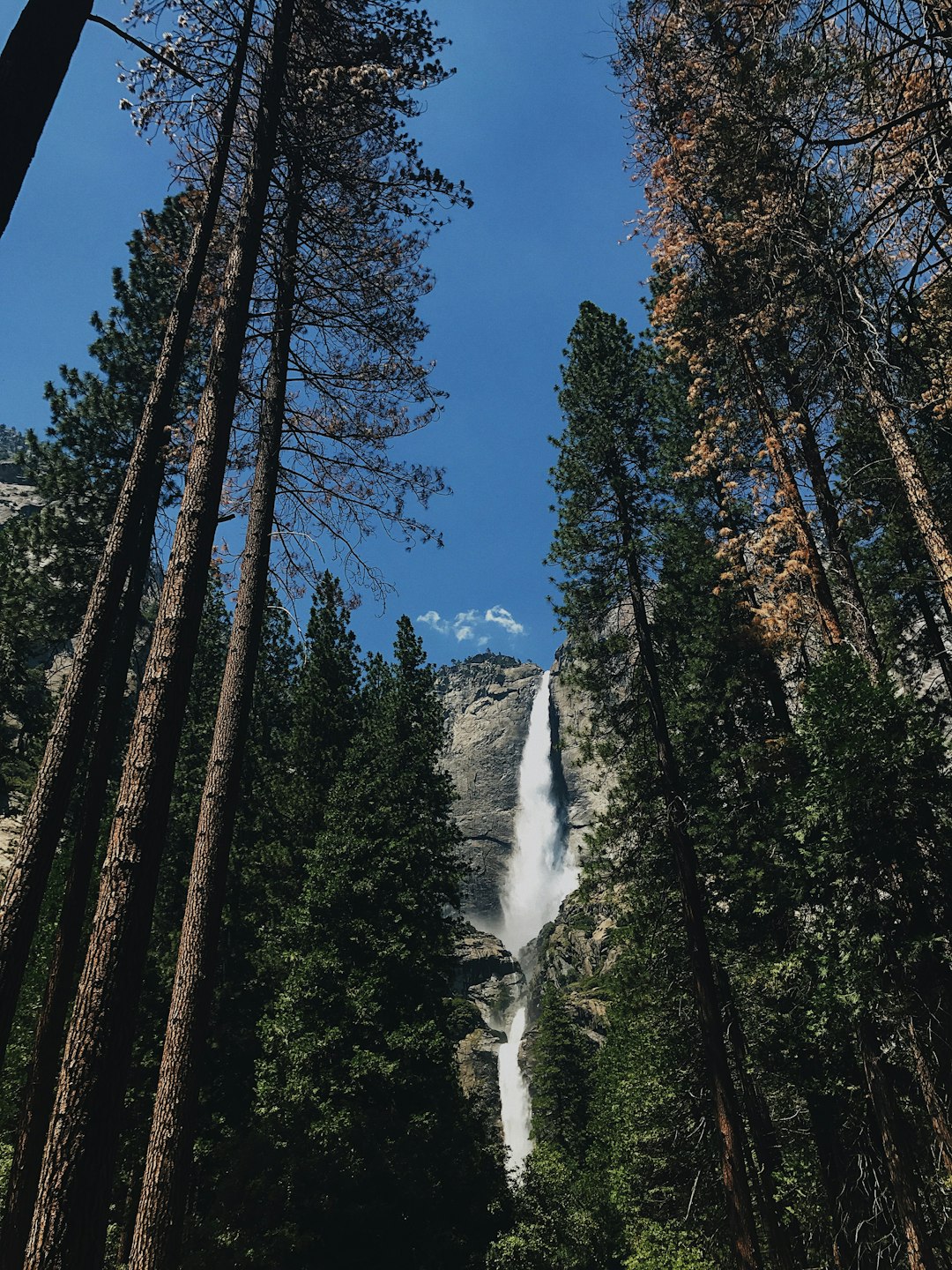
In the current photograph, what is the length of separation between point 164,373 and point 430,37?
4398mm

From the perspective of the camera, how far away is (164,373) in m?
6.89

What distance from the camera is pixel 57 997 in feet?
26.9

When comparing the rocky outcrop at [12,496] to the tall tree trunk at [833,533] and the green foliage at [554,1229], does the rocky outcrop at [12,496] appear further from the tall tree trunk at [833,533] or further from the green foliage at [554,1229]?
the tall tree trunk at [833,533]

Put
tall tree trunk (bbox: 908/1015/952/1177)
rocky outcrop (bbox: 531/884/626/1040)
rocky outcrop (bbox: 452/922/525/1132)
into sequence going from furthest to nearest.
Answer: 1. rocky outcrop (bbox: 452/922/525/1132)
2. rocky outcrop (bbox: 531/884/626/1040)
3. tall tree trunk (bbox: 908/1015/952/1177)

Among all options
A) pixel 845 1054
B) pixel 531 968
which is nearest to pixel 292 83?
pixel 845 1054

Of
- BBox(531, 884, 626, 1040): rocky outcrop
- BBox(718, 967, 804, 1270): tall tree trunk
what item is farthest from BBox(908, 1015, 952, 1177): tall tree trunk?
BBox(531, 884, 626, 1040): rocky outcrop

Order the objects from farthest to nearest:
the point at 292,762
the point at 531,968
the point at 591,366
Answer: the point at 531,968
the point at 292,762
the point at 591,366

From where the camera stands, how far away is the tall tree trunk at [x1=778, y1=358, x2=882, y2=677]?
8148 millimetres

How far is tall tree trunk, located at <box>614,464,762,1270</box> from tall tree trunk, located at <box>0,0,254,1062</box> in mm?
8605

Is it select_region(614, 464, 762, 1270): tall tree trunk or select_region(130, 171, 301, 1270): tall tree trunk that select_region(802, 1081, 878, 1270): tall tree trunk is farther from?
select_region(130, 171, 301, 1270): tall tree trunk

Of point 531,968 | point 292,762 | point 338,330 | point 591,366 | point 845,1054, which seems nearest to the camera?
point 338,330

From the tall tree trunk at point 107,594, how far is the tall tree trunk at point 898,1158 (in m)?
8.46

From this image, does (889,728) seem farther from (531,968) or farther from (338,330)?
(531,968)

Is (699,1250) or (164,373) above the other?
(164,373)
